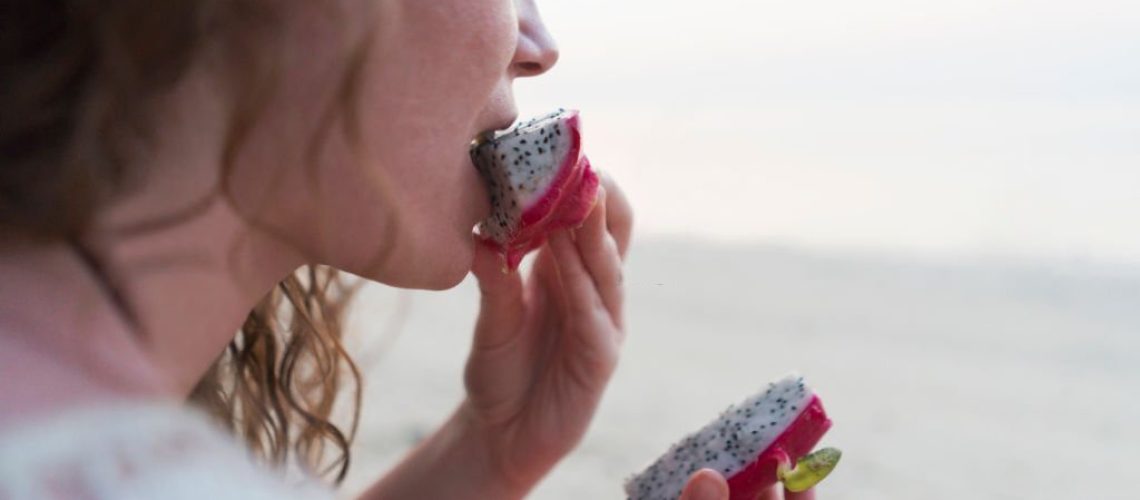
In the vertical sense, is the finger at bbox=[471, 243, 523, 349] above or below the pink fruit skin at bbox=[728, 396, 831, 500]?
above

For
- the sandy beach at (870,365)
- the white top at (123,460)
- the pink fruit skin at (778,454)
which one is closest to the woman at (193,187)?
the white top at (123,460)

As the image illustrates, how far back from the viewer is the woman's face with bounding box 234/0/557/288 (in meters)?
0.76

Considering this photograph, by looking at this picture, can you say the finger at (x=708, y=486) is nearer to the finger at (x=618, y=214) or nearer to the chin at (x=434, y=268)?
the chin at (x=434, y=268)

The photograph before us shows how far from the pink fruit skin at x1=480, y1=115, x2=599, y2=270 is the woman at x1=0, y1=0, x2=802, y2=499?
63mm

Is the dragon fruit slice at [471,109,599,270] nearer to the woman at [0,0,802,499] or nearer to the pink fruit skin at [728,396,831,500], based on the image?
the woman at [0,0,802,499]

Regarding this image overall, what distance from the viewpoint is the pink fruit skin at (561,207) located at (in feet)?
3.17

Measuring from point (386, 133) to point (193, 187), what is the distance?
0.43ft

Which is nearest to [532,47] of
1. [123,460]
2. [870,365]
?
[123,460]

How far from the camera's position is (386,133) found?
800mm

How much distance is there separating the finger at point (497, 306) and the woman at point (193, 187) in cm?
21

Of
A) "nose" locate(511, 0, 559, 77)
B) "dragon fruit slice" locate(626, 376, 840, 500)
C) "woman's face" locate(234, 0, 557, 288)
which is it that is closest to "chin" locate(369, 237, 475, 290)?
"woman's face" locate(234, 0, 557, 288)

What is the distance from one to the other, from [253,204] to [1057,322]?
60.7 inches

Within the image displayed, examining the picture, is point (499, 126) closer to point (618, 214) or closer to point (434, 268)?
point (434, 268)

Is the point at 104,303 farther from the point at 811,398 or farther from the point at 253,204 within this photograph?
the point at 811,398
